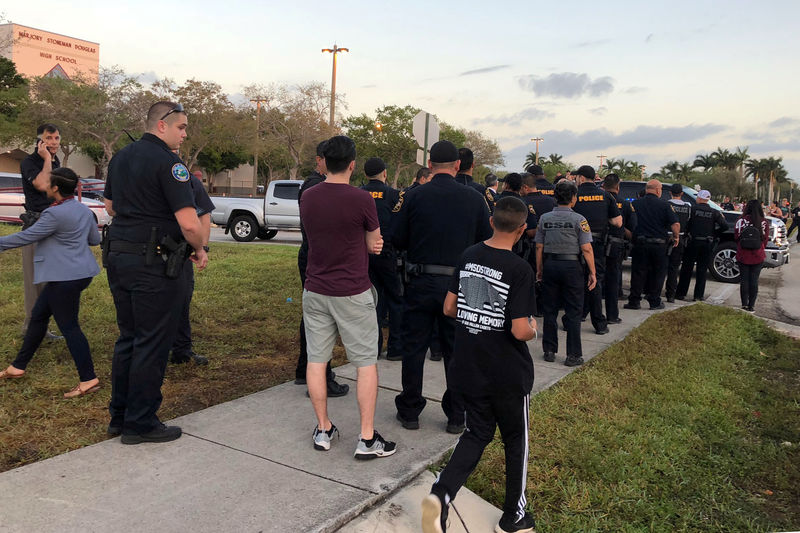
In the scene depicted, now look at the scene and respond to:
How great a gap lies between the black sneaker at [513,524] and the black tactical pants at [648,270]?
6.99 metres

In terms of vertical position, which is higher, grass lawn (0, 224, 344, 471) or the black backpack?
the black backpack

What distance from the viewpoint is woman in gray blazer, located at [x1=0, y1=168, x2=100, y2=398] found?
14.7 ft

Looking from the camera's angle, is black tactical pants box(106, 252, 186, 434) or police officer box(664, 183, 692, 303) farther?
police officer box(664, 183, 692, 303)

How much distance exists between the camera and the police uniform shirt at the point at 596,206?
25.2 ft

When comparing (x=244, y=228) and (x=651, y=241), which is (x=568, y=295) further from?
(x=244, y=228)

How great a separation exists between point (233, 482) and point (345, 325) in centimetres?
107

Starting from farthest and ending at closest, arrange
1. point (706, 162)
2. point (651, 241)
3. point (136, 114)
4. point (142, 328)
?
point (706, 162), point (136, 114), point (651, 241), point (142, 328)

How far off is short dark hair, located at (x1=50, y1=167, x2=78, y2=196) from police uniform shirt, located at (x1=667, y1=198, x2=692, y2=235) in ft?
27.4

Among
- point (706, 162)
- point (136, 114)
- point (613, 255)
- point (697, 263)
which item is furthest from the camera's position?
point (706, 162)

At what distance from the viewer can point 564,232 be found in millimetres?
6125

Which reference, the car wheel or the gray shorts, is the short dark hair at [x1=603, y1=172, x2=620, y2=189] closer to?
the gray shorts

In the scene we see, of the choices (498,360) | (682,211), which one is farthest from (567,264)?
(682,211)

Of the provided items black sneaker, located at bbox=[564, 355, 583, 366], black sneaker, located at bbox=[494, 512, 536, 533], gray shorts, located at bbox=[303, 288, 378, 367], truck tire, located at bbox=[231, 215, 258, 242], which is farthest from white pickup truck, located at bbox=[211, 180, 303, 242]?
black sneaker, located at bbox=[494, 512, 536, 533]

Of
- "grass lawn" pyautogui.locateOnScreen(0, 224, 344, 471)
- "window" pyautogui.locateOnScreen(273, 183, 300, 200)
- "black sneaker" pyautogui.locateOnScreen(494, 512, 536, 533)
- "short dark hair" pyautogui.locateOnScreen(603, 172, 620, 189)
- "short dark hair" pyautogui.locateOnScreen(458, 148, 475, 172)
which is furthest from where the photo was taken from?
"window" pyautogui.locateOnScreen(273, 183, 300, 200)
